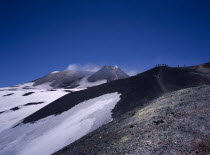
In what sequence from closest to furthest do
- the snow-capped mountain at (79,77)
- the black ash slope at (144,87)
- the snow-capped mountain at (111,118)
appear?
1. the snow-capped mountain at (111,118)
2. the black ash slope at (144,87)
3. the snow-capped mountain at (79,77)

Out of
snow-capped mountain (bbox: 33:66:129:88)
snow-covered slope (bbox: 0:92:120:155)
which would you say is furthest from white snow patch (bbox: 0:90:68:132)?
snow-capped mountain (bbox: 33:66:129:88)

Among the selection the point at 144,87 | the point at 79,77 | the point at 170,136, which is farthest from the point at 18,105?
the point at 79,77

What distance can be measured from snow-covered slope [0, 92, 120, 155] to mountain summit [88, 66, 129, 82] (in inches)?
4023

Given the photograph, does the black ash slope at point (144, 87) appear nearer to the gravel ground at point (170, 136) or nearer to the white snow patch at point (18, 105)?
the white snow patch at point (18, 105)

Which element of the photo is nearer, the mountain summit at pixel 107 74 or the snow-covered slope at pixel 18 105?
the snow-covered slope at pixel 18 105

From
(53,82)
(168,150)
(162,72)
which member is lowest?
(168,150)

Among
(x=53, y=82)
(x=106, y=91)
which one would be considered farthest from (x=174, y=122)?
(x=53, y=82)

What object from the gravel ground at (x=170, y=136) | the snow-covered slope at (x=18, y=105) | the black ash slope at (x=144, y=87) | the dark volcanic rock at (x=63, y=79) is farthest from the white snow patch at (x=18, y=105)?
the dark volcanic rock at (x=63, y=79)

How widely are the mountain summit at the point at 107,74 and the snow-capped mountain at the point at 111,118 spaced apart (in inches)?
3869

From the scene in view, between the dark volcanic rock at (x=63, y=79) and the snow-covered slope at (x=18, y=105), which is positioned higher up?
the dark volcanic rock at (x=63, y=79)

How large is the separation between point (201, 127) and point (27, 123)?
1521 inches

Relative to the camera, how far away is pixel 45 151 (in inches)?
974

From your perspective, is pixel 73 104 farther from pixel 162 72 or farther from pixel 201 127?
pixel 201 127

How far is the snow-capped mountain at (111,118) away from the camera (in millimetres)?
15695
